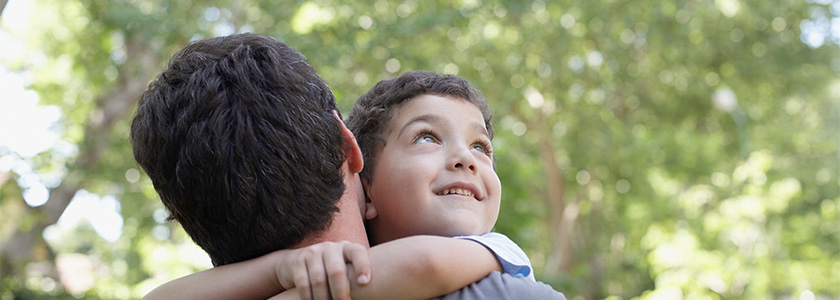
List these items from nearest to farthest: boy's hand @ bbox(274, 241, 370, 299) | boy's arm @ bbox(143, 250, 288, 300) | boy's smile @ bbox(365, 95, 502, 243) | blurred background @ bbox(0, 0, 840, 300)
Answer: boy's hand @ bbox(274, 241, 370, 299)
boy's arm @ bbox(143, 250, 288, 300)
boy's smile @ bbox(365, 95, 502, 243)
blurred background @ bbox(0, 0, 840, 300)

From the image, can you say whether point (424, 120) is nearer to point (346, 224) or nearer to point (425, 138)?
point (425, 138)

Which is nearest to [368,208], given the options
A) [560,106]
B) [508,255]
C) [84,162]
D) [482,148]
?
[482,148]

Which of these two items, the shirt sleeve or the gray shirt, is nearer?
the gray shirt

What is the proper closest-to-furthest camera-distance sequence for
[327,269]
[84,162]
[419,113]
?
1. [327,269]
2. [419,113]
3. [84,162]

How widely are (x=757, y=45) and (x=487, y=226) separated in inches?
567

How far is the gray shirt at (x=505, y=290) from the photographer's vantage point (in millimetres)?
1416

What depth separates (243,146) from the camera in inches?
55.2

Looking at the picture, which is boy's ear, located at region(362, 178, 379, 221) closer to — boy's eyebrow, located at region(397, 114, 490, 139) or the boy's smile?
the boy's smile

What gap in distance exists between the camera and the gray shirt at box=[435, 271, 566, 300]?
4.65 feet

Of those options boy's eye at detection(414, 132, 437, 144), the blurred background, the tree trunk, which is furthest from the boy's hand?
the tree trunk

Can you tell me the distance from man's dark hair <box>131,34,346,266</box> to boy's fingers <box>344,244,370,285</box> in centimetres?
14

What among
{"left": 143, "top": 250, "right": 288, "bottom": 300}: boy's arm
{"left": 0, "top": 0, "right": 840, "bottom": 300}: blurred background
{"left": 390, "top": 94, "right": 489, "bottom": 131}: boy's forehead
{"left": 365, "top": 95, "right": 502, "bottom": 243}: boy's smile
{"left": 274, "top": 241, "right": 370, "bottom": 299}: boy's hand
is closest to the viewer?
{"left": 274, "top": 241, "right": 370, "bottom": 299}: boy's hand

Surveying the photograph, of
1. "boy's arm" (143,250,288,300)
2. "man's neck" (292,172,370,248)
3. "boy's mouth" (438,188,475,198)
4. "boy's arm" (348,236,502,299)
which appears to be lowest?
"boy's arm" (348,236,502,299)

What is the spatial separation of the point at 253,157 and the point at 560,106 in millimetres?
14354
